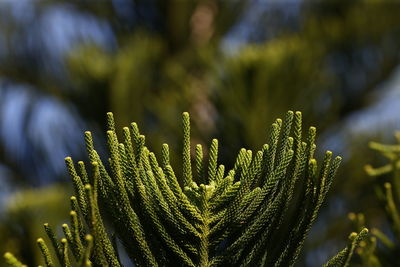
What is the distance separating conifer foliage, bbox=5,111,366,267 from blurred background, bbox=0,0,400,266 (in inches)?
51.6

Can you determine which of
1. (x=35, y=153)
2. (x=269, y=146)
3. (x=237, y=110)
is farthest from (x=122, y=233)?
(x=35, y=153)

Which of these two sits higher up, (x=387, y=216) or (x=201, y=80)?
(x=201, y=80)

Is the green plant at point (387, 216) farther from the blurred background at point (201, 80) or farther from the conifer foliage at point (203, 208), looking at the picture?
the blurred background at point (201, 80)

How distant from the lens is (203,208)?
0.77 metres

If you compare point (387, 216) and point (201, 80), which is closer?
point (387, 216)

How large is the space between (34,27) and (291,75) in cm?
164

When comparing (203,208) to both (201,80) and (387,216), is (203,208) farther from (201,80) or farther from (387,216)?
(201,80)

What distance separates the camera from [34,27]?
3.70m

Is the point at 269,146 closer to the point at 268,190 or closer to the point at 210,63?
the point at 268,190

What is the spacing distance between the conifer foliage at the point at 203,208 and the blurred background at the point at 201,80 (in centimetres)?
131

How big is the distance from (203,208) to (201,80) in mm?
2455

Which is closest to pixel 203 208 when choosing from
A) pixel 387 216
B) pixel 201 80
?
pixel 387 216

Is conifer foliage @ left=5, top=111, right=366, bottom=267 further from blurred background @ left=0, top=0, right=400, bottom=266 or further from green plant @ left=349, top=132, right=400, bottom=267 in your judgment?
blurred background @ left=0, top=0, right=400, bottom=266

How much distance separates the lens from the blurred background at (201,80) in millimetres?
2535
